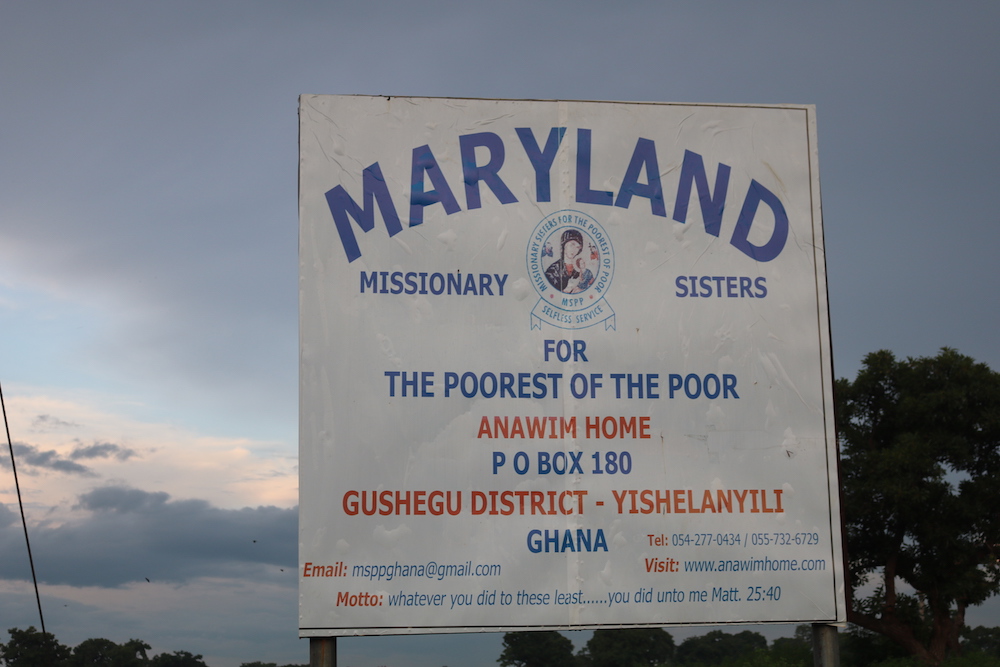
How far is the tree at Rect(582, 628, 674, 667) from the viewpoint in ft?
56.0

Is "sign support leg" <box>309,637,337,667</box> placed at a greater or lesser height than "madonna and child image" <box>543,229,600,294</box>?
lesser

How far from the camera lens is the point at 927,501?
16062 mm

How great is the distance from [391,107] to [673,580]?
11.5 ft

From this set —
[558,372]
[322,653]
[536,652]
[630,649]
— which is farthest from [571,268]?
[630,649]

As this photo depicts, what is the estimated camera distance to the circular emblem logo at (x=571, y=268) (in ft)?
18.6

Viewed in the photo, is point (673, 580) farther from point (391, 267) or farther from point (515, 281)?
point (391, 267)

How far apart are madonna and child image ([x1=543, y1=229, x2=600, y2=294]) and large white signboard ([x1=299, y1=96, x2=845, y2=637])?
14 millimetres

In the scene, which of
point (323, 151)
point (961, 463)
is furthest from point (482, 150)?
point (961, 463)

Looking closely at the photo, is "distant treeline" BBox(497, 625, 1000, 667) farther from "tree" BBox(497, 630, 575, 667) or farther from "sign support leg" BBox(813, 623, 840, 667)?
"sign support leg" BBox(813, 623, 840, 667)

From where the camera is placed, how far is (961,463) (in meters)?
16.4

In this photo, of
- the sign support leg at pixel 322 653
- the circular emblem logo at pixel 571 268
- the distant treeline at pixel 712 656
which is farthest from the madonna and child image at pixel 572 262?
the distant treeline at pixel 712 656

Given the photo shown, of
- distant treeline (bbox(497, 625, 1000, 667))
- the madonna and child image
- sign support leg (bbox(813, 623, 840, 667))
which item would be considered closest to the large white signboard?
the madonna and child image

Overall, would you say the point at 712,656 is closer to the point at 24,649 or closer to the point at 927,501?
the point at 927,501

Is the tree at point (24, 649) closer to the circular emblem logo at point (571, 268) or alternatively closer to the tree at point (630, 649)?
the tree at point (630, 649)
